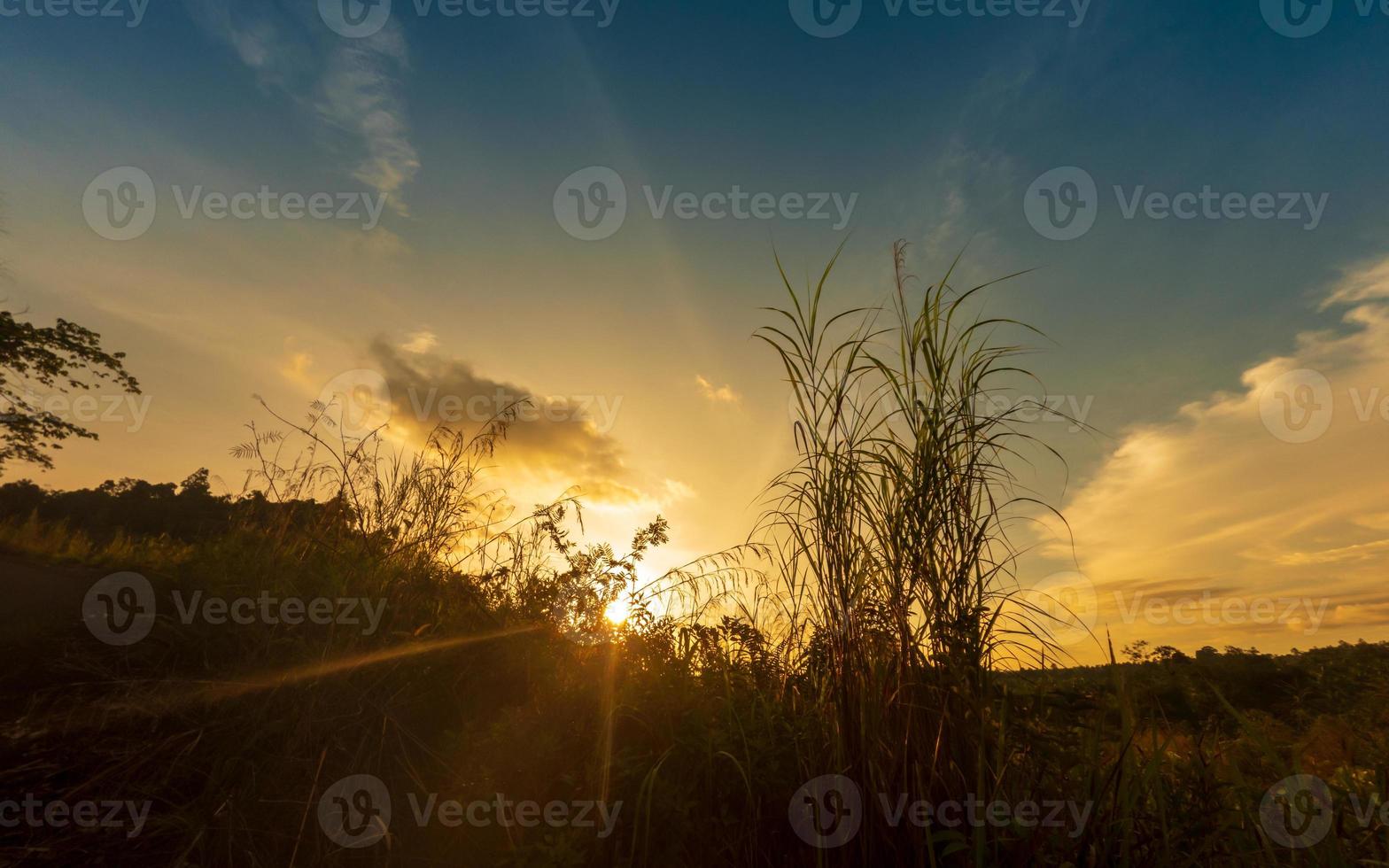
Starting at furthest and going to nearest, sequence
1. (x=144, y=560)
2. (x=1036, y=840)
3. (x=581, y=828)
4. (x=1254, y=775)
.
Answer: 1. (x=144, y=560)
2. (x=1254, y=775)
3. (x=581, y=828)
4. (x=1036, y=840)

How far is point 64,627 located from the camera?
3.37m

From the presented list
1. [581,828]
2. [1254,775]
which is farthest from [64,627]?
[1254,775]

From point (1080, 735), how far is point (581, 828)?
1810mm

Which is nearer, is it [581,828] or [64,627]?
[581,828]

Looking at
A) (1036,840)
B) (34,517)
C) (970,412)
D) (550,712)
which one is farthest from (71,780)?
(34,517)

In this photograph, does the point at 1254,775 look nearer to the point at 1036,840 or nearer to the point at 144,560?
the point at 1036,840

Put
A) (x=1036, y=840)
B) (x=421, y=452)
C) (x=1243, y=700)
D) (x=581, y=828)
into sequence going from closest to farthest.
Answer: (x=1036, y=840)
(x=581, y=828)
(x=421, y=452)
(x=1243, y=700)

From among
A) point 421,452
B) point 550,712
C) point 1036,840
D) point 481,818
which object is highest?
point 421,452

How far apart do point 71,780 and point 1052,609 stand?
12.2ft

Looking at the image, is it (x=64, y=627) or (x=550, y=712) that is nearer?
(x=550, y=712)

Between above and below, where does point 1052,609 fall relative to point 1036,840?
above

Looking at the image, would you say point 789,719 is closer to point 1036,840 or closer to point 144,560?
point 1036,840

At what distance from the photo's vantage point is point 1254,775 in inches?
118

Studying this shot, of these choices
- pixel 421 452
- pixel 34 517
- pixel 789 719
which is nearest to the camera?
pixel 789 719
